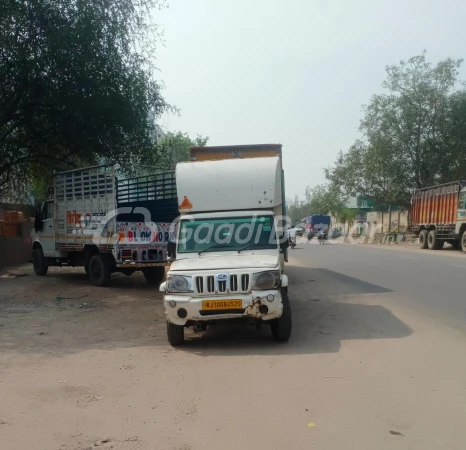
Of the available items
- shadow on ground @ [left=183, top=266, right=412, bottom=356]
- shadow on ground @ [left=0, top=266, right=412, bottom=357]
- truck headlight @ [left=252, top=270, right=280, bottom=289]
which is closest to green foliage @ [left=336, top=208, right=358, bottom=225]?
shadow on ground @ [left=0, top=266, right=412, bottom=357]

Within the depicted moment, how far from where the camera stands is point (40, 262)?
16797 mm

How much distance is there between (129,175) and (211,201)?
10.7m

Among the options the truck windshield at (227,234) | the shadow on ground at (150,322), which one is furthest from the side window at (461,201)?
the truck windshield at (227,234)

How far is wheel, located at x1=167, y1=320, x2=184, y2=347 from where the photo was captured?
7305mm

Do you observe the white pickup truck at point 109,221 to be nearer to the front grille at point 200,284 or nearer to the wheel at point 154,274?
the wheel at point 154,274

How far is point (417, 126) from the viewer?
1534 inches

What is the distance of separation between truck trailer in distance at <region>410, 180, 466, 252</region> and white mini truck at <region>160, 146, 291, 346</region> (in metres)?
20.3

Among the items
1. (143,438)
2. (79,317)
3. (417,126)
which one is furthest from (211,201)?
(417,126)

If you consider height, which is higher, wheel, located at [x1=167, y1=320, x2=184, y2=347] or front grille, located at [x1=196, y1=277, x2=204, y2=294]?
front grille, located at [x1=196, y1=277, x2=204, y2=294]

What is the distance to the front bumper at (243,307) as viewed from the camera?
696 cm

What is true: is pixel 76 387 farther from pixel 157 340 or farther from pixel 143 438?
pixel 157 340

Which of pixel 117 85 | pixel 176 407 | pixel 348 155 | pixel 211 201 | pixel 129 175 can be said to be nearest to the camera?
pixel 176 407

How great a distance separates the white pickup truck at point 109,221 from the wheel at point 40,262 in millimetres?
698

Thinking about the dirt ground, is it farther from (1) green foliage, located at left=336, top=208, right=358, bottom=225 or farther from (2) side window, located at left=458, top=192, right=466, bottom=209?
(1) green foliage, located at left=336, top=208, right=358, bottom=225
